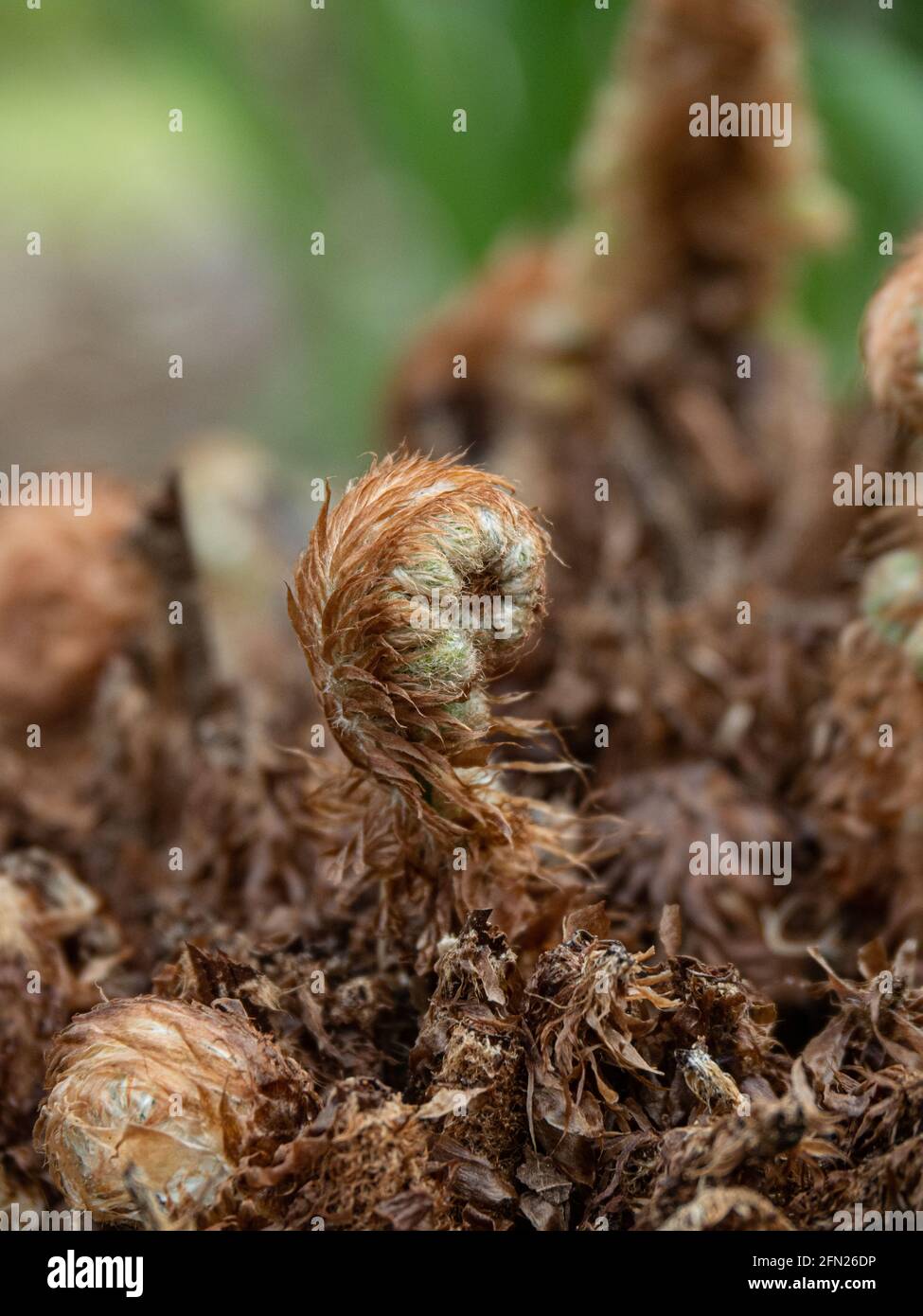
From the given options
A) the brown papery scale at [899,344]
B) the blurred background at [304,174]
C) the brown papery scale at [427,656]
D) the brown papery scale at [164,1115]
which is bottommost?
the brown papery scale at [164,1115]

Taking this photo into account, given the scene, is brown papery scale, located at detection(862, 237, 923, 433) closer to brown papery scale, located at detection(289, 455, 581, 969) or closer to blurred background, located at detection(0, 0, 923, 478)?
brown papery scale, located at detection(289, 455, 581, 969)

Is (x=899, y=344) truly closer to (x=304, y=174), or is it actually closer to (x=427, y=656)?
(x=427, y=656)

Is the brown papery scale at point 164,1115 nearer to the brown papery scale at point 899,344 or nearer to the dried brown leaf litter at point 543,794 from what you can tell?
the dried brown leaf litter at point 543,794

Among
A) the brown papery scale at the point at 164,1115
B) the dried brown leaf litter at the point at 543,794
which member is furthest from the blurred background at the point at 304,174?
the brown papery scale at the point at 164,1115

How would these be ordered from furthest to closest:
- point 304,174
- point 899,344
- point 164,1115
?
point 304,174, point 899,344, point 164,1115

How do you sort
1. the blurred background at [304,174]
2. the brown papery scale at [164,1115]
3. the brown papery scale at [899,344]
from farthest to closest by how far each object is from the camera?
the blurred background at [304,174] < the brown papery scale at [899,344] < the brown papery scale at [164,1115]

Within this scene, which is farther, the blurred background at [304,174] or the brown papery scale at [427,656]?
the blurred background at [304,174]

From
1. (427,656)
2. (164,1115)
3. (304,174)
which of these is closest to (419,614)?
(427,656)

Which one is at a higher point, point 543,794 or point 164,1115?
point 543,794
